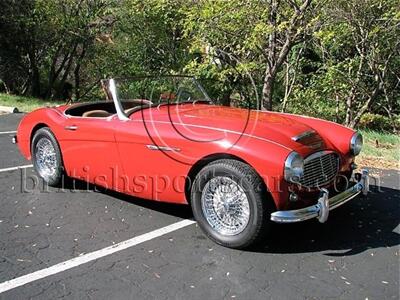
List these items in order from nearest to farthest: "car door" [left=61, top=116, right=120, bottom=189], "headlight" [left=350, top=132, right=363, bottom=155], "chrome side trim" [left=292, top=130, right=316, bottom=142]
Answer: "chrome side trim" [left=292, top=130, right=316, bottom=142], "headlight" [left=350, top=132, right=363, bottom=155], "car door" [left=61, top=116, right=120, bottom=189]

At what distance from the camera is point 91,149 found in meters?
4.74

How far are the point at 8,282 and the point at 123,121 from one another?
6.01 ft

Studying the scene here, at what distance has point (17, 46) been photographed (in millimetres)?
16438

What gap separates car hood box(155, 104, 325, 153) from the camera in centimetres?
385

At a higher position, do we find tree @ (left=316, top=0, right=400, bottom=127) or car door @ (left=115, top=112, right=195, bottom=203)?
tree @ (left=316, top=0, right=400, bottom=127)

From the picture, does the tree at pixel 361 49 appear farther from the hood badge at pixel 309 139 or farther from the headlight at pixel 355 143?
the hood badge at pixel 309 139

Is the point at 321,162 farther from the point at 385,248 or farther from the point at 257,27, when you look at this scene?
the point at 257,27

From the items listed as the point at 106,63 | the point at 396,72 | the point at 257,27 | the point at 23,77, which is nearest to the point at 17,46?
the point at 23,77

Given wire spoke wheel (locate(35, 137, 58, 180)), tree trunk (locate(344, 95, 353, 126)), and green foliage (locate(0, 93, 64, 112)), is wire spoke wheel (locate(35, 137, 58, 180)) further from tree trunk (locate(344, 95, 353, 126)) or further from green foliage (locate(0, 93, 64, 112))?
tree trunk (locate(344, 95, 353, 126))

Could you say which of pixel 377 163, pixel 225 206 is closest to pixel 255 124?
pixel 225 206

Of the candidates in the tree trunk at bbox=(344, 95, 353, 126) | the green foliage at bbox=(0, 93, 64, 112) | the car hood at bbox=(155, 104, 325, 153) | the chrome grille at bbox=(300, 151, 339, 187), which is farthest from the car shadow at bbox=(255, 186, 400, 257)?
the green foliage at bbox=(0, 93, 64, 112)

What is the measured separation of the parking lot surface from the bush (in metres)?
7.72

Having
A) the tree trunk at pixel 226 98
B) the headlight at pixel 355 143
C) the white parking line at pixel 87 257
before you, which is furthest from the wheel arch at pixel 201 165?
the tree trunk at pixel 226 98

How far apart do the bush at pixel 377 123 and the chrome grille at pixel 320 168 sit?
8.67 meters
